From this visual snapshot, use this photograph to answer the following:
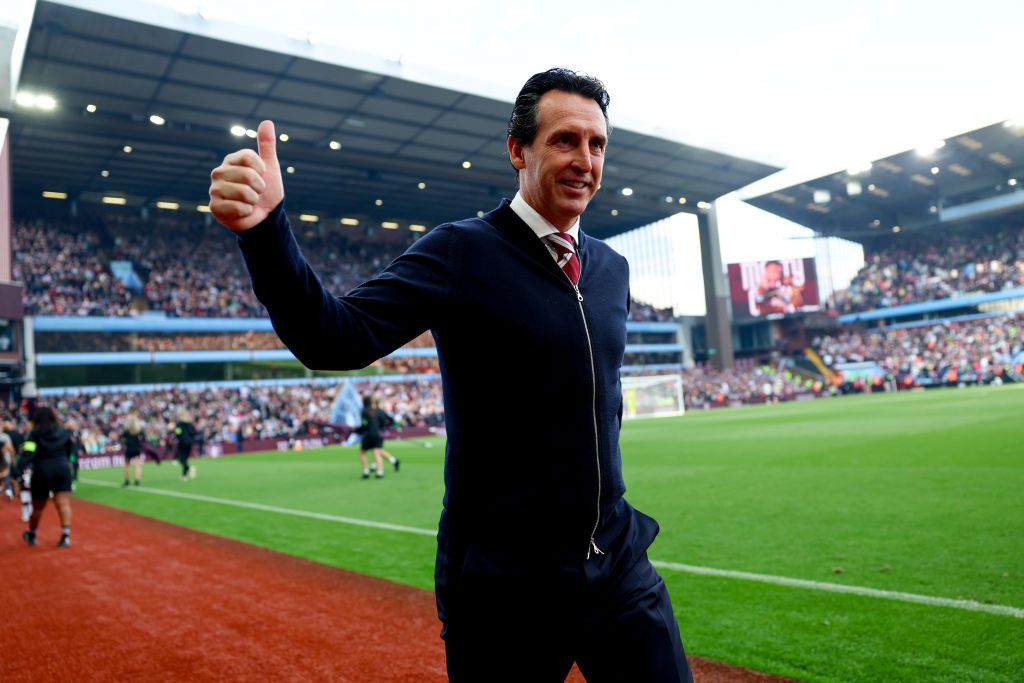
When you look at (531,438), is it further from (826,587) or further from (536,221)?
(826,587)

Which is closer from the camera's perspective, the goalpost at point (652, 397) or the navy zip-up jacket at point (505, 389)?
the navy zip-up jacket at point (505, 389)

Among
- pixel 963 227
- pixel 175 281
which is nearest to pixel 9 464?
pixel 175 281

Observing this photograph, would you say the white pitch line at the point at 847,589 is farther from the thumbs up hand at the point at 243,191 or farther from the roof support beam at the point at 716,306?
the roof support beam at the point at 716,306

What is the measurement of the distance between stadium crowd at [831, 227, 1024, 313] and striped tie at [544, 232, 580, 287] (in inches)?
2474

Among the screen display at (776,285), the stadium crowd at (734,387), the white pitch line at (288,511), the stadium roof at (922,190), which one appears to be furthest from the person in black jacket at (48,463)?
the screen display at (776,285)

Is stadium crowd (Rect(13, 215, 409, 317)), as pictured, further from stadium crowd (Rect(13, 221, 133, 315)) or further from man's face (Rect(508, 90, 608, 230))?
man's face (Rect(508, 90, 608, 230))

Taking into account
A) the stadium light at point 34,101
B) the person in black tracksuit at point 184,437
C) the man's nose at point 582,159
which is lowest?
the person in black tracksuit at point 184,437

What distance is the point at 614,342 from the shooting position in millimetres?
2172

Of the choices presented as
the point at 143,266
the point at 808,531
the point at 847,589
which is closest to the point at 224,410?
the point at 143,266

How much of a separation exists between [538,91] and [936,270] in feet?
226

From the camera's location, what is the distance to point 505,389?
1.91 meters

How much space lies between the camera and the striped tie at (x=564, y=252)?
7.04 feet

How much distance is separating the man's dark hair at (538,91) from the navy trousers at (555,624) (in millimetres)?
1179

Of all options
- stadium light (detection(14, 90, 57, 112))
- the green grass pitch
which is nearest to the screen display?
the green grass pitch
